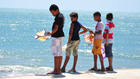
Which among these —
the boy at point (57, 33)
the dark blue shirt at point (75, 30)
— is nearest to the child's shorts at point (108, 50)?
the dark blue shirt at point (75, 30)

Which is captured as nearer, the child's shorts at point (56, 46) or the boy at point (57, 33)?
the boy at point (57, 33)

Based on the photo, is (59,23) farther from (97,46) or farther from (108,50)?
(108,50)

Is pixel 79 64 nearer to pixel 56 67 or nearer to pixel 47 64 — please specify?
pixel 47 64

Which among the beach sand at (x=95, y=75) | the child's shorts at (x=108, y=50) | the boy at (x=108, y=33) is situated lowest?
the beach sand at (x=95, y=75)

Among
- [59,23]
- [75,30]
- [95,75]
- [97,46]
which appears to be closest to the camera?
[59,23]

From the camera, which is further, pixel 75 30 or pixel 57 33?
pixel 75 30

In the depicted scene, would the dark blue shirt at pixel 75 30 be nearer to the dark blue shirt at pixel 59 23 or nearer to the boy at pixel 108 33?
the dark blue shirt at pixel 59 23

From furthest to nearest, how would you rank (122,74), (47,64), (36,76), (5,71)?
1. (47,64)
2. (5,71)
3. (122,74)
4. (36,76)

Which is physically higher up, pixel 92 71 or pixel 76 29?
pixel 76 29

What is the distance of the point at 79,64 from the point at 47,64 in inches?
72.8

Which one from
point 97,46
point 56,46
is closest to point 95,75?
point 97,46

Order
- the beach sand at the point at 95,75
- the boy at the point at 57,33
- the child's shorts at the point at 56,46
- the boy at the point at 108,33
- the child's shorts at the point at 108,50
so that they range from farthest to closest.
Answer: the child's shorts at the point at 108,50, the boy at the point at 108,33, the child's shorts at the point at 56,46, the boy at the point at 57,33, the beach sand at the point at 95,75

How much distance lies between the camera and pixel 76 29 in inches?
352

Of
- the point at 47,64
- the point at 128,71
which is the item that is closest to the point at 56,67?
the point at 128,71
